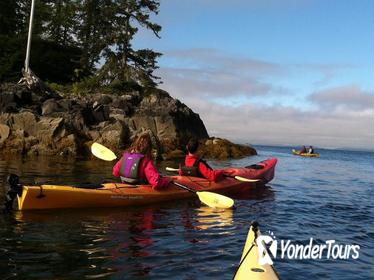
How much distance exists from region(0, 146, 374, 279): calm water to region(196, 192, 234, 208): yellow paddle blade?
16 cm

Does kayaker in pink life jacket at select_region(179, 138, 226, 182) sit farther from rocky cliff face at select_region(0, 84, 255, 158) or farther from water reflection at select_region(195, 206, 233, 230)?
rocky cliff face at select_region(0, 84, 255, 158)

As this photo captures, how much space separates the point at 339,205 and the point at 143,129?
16707 millimetres

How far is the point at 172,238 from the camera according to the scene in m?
7.38

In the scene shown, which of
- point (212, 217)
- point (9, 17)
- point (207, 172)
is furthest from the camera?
point (9, 17)

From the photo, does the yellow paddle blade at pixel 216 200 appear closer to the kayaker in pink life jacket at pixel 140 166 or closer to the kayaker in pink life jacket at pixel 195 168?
the kayaker in pink life jacket at pixel 140 166

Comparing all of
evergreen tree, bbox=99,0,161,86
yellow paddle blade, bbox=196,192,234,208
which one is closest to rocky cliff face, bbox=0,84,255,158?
evergreen tree, bbox=99,0,161,86

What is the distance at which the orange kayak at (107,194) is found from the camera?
8.85m

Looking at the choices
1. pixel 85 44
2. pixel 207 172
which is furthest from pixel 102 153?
pixel 85 44

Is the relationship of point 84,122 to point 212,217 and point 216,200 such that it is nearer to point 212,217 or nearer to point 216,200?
point 216,200

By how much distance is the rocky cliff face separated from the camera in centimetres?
2236

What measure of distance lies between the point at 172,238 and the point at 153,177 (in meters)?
3.09

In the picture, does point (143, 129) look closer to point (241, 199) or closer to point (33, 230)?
point (241, 199)

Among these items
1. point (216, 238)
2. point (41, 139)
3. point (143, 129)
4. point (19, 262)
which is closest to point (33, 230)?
point (19, 262)

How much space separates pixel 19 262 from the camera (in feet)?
18.8
